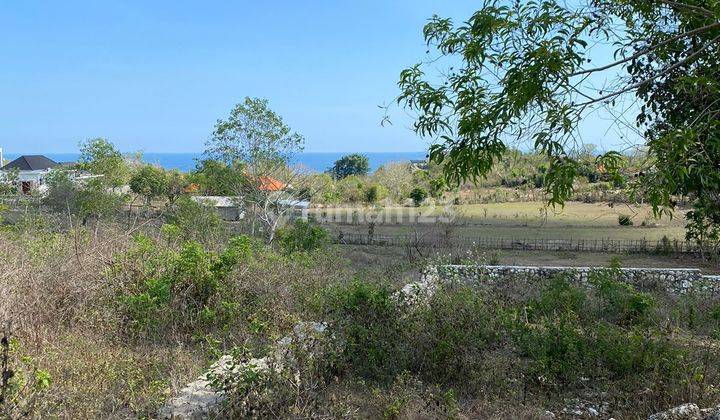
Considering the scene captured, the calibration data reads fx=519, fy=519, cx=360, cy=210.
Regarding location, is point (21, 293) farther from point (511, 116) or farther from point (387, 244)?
point (387, 244)

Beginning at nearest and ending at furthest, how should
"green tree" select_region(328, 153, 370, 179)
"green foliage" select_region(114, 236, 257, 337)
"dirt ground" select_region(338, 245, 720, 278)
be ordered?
"green foliage" select_region(114, 236, 257, 337) → "dirt ground" select_region(338, 245, 720, 278) → "green tree" select_region(328, 153, 370, 179)

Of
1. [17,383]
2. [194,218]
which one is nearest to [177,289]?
[17,383]

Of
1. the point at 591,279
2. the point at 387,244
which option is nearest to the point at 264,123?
the point at 387,244

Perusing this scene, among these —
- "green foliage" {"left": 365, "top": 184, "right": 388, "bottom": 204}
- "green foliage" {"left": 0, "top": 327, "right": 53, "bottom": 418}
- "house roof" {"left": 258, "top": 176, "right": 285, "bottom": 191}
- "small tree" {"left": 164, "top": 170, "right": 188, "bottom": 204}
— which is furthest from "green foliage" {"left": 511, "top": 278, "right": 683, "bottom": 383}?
"green foliage" {"left": 365, "top": 184, "right": 388, "bottom": 204}

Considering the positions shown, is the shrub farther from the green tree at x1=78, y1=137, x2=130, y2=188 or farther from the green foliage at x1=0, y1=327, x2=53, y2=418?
the green tree at x1=78, y1=137, x2=130, y2=188

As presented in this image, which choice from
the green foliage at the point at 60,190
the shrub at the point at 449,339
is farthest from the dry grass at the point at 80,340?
the green foliage at the point at 60,190

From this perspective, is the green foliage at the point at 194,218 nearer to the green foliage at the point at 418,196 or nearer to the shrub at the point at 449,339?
the shrub at the point at 449,339

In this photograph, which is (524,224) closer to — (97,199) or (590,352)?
(97,199)

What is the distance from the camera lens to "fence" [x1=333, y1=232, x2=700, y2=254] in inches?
615

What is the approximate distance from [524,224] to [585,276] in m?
11.9

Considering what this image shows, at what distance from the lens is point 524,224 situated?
20703 millimetres

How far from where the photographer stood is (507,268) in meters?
9.86

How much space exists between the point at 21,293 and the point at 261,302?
6.50ft

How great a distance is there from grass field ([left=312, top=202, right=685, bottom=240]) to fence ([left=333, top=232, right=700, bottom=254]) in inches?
33.3
